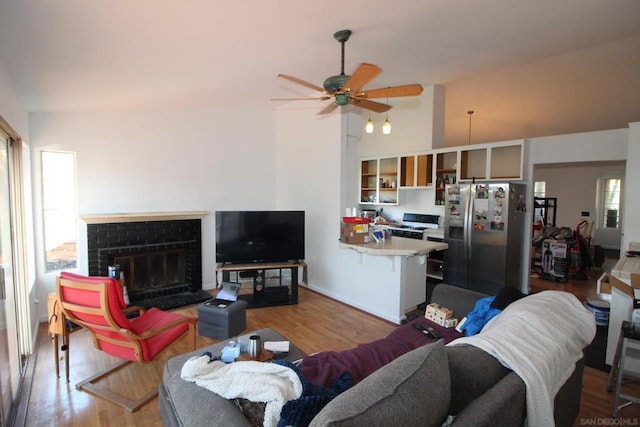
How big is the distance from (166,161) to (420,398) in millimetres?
4490

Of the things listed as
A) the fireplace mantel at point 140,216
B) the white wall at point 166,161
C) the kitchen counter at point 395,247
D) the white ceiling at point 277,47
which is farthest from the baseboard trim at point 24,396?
the kitchen counter at point 395,247

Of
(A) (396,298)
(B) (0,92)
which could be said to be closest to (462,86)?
(A) (396,298)

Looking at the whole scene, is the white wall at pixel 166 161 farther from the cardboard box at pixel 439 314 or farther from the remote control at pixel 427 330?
the remote control at pixel 427 330

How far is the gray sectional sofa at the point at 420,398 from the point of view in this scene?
935 millimetres

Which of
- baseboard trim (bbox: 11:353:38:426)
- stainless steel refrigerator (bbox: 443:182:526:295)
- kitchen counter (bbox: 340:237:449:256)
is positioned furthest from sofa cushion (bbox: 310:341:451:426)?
stainless steel refrigerator (bbox: 443:182:526:295)

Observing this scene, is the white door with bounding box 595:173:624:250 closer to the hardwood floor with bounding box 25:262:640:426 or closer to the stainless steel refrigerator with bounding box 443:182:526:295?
the stainless steel refrigerator with bounding box 443:182:526:295

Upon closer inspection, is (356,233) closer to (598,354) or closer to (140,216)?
(598,354)

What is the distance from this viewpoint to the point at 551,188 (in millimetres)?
8734

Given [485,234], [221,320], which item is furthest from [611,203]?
[221,320]

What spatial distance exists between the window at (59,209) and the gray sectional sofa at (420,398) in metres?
3.16

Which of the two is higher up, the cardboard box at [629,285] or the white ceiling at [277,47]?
the white ceiling at [277,47]

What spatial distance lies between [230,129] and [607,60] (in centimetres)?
530

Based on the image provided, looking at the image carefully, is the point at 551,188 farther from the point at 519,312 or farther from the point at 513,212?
the point at 519,312

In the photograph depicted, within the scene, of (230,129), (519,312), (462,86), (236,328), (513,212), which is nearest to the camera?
(519,312)
